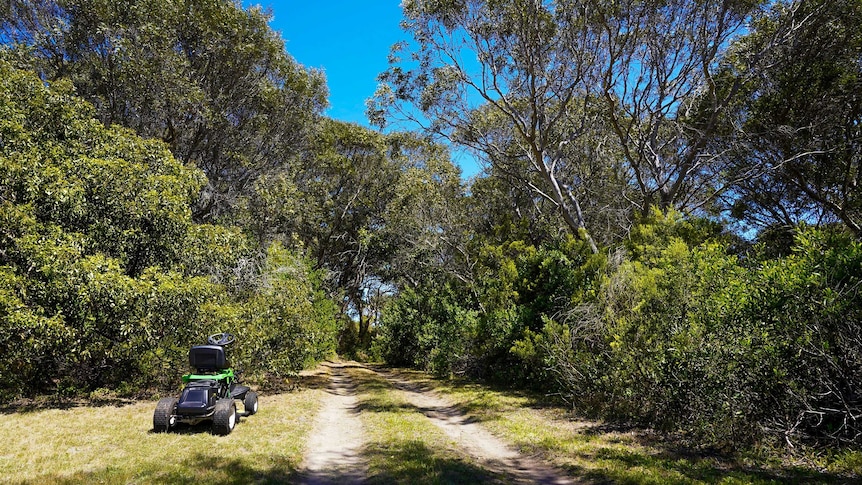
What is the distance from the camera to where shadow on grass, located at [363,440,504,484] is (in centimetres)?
607

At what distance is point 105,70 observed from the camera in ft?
52.2

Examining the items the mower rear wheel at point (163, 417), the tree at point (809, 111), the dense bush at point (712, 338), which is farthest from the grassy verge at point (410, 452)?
the tree at point (809, 111)

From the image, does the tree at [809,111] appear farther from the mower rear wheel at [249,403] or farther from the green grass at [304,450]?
the mower rear wheel at [249,403]

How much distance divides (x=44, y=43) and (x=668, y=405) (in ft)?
67.5

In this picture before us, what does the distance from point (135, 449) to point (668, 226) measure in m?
12.3

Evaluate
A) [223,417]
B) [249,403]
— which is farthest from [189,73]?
[223,417]

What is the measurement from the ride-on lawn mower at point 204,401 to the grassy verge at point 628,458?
16.9 feet

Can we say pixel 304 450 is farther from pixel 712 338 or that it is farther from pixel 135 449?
pixel 712 338

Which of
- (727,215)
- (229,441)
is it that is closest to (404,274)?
(727,215)

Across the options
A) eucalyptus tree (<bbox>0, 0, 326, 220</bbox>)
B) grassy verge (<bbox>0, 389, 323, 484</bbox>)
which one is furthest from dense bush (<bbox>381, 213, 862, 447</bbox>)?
eucalyptus tree (<bbox>0, 0, 326, 220</bbox>)

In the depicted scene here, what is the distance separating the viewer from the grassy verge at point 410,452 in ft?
20.3

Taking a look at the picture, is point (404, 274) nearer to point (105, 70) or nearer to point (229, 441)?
point (105, 70)

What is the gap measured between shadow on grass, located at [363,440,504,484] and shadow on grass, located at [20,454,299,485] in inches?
47.5

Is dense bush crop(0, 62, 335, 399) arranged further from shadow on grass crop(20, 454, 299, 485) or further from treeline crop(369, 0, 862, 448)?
treeline crop(369, 0, 862, 448)
